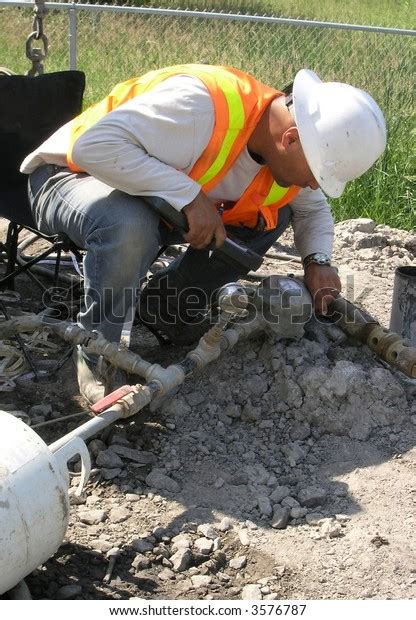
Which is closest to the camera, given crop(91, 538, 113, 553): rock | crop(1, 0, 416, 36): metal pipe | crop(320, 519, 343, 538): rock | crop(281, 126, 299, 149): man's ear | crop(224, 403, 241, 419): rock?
crop(91, 538, 113, 553): rock

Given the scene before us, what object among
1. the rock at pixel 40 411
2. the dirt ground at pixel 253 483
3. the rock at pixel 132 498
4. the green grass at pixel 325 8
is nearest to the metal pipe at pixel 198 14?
the dirt ground at pixel 253 483

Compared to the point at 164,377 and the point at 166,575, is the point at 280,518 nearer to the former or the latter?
the point at 166,575

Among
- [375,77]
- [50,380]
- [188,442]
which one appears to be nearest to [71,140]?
[50,380]

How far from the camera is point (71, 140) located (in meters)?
3.76

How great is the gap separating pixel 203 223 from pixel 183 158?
0.89 feet

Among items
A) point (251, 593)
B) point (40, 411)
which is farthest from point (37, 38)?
point (251, 593)

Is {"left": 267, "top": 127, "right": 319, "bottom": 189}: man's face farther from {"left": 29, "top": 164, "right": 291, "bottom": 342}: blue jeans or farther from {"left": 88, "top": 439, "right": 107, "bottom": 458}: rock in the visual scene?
{"left": 88, "top": 439, "right": 107, "bottom": 458}: rock

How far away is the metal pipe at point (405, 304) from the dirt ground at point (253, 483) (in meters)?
0.23

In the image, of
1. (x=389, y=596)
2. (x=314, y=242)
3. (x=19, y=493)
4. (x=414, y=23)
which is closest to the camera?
(x=19, y=493)

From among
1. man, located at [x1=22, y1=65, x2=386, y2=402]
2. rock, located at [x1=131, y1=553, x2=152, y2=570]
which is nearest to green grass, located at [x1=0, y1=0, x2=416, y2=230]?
man, located at [x1=22, y1=65, x2=386, y2=402]

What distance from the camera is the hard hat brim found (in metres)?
3.42

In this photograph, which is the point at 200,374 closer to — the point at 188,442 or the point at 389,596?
the point at 188,442

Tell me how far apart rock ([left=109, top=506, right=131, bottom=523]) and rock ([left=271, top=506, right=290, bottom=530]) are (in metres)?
0.51

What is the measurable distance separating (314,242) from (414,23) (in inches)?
418
